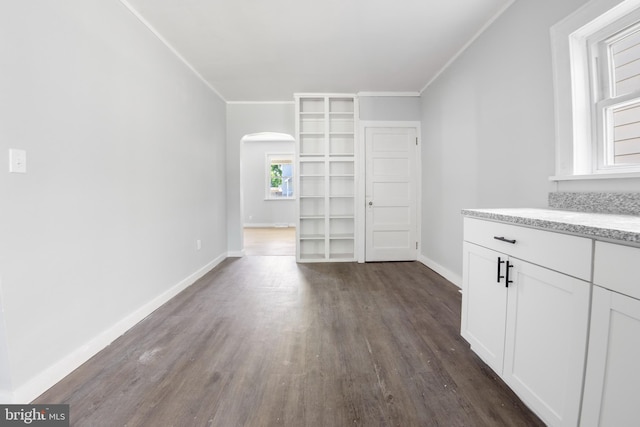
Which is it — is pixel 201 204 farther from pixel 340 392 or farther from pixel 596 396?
pixel 596 396

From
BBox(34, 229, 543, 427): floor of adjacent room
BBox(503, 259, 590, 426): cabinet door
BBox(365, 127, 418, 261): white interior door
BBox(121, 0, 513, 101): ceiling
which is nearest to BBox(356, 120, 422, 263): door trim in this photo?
BBox(365, 127, 418, 261): white interior door

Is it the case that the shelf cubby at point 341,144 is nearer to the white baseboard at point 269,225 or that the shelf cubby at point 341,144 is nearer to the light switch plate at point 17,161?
the light switch plate at point 17,161

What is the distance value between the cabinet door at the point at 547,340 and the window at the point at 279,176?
753 centimetres

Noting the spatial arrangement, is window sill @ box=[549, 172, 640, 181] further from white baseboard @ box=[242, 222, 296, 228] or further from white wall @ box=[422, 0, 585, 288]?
white baseboard @ box=[242, 222, 296, 228]

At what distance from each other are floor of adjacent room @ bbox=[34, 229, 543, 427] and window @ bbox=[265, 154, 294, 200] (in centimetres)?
597

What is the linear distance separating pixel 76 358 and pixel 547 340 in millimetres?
2538

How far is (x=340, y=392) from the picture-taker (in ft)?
4.84

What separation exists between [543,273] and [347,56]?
280 centimetres

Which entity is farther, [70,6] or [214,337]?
[214,337]

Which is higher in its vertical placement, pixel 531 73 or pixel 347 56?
pixel 347 56

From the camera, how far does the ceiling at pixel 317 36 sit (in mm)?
2229

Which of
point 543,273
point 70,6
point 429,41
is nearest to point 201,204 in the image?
point 70,6

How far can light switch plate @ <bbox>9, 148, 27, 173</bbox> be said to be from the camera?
4.38 feet

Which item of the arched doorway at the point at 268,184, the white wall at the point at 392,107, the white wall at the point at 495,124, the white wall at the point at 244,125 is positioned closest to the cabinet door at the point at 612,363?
the white wall at the point at 495,124
